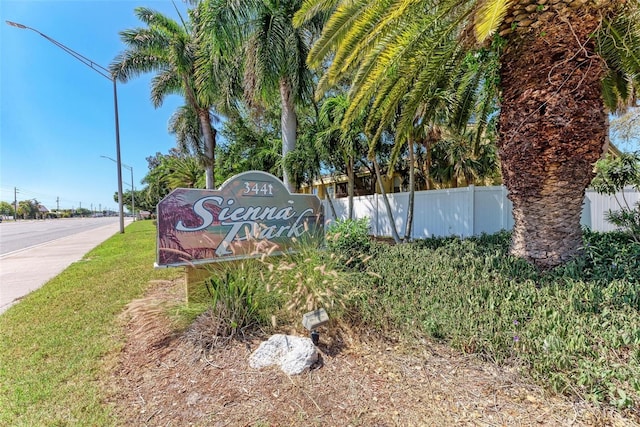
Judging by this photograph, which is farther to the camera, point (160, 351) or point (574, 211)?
point (574, 211)

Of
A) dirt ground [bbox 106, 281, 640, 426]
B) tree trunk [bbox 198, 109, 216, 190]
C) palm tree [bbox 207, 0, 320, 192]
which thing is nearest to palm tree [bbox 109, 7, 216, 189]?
tree trunk [bbox 198, 109, 216, 190]

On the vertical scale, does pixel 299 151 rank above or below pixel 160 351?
above

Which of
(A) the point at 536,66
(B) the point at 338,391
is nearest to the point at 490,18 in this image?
(A) the point at 536,66

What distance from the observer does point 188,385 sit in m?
3.00

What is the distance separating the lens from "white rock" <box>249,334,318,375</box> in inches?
123

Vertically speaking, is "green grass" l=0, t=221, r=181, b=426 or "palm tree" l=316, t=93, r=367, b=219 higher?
"palm tree" l=316, t=93, r=367, b=219

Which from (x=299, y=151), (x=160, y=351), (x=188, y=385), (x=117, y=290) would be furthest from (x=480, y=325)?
(x=299, y=151)

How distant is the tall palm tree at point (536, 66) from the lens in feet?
13.9

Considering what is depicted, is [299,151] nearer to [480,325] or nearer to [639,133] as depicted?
[480,325]

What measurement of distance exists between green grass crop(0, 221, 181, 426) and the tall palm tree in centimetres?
586

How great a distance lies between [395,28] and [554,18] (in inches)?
91.6

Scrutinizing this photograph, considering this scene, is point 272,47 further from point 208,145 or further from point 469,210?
point 208,145

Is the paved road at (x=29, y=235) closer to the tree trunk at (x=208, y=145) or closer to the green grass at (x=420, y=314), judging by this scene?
the tree trunk at (x=208, y=145)

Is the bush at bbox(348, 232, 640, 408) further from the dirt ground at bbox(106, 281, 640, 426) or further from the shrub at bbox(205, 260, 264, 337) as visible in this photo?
the shrub at bbox(205, 260, 264, 337)
